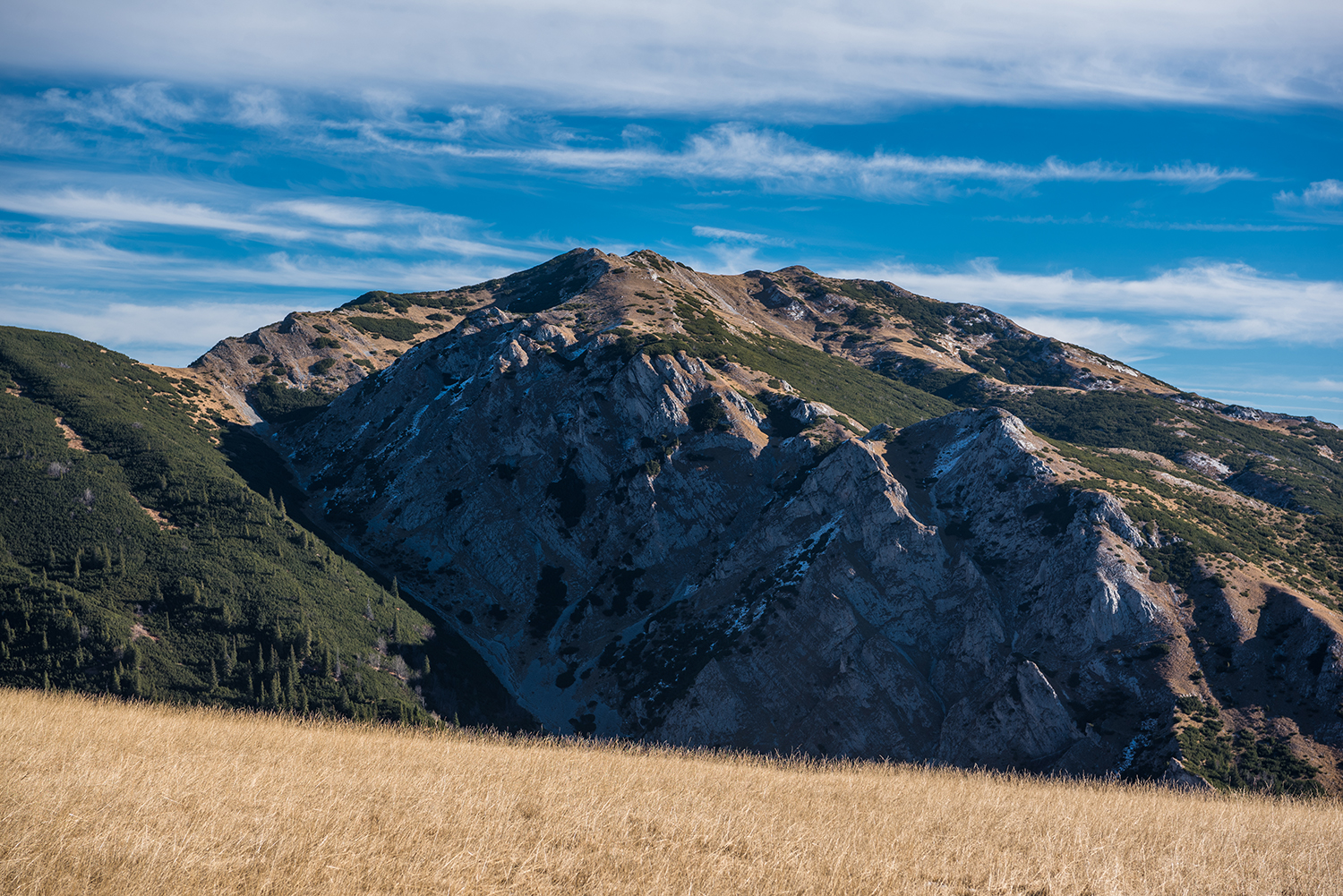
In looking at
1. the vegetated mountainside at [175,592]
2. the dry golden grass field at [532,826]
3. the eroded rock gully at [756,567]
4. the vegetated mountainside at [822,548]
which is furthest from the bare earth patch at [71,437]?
the dry golden grass field at [532,826]

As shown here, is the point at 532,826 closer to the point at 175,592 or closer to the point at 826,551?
the point at 826,551

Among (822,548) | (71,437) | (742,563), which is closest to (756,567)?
(742,563)

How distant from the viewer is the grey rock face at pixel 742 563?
214 feet

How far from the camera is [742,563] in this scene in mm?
87188

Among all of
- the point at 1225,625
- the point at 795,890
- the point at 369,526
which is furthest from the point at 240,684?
the point at 1225,625

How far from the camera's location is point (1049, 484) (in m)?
78.9

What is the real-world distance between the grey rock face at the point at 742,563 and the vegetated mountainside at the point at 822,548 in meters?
0.34

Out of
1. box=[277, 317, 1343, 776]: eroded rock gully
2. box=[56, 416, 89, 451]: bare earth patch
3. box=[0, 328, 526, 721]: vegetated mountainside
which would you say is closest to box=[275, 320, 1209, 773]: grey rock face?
box=[277, 317, 1343, 776]: eroded rock gully

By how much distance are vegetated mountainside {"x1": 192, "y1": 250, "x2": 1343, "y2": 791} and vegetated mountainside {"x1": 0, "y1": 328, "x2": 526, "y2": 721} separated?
9.99 metres

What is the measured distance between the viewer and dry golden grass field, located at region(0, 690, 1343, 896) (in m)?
11.1

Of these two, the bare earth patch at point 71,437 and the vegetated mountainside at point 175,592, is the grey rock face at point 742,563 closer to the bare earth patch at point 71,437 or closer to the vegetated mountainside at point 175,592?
the vegetated mountainside at point 175,592

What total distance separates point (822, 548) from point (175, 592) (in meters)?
75.5

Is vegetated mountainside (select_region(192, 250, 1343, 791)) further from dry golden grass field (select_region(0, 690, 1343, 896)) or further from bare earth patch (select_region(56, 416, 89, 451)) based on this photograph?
dry golden grass field (select_region(0, 690, 1343, 896))

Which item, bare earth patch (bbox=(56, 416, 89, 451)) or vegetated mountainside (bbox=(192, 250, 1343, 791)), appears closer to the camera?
vegetated mountainside (bbox=(192, 250, 1343, 791))
